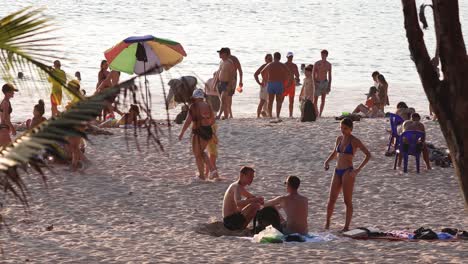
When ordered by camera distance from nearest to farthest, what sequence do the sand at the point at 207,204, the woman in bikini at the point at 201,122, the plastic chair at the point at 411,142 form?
the sand at the point at 207,204 → the woman in bikini at the point at 201,122 → the plastic chair at the point at 411,142

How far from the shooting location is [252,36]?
59531 millimetres

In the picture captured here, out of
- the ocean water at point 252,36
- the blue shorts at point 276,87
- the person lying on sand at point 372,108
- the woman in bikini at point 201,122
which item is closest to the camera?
the woman in bikini at point 201,122

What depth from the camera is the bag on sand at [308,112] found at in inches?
771

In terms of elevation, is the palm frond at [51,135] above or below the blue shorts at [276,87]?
above

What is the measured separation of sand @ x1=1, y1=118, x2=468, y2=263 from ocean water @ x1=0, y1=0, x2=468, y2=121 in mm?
9714

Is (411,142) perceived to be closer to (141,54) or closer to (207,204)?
(207,204)

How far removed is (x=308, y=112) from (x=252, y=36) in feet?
132

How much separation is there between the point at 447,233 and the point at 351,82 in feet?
92.4

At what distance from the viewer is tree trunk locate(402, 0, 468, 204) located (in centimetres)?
763

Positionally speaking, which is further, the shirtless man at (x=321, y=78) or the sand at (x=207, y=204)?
the shirtless man at (x=321, y=78)

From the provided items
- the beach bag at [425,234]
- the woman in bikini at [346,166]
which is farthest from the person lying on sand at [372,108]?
the beach bag at [425,234]

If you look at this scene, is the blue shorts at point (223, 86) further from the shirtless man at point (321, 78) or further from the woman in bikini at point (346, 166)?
the woman in bikini at point (346, 166)

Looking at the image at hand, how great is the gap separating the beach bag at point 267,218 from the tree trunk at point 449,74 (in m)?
3.53

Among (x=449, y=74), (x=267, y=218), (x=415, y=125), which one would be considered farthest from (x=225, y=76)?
(x=449, y=74)
